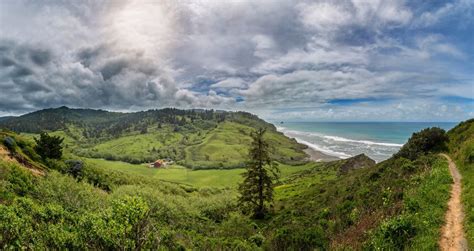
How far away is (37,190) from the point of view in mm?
30469

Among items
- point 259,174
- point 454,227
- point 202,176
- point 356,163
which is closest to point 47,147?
point 259,174

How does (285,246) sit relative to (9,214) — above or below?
below

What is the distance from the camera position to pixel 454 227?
1227 cm

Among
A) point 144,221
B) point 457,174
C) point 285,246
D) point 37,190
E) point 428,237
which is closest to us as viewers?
point 428,237

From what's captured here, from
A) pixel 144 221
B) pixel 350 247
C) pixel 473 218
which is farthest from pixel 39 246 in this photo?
pixel 473 218

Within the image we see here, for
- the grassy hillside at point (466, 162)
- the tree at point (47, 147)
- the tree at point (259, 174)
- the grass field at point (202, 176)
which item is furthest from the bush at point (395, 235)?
the grass field at point (202, 176)

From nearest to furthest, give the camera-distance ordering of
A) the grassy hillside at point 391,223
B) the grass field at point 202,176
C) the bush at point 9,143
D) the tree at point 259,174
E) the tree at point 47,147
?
the grassy hillside at point 391,223 < the tree at point 259,174 < the bush at point 9,143 < the tree at point 47,147 < the grass field at point 202,176

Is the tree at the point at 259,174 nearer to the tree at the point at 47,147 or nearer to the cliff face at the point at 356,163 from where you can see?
the tree at the point at 47,147

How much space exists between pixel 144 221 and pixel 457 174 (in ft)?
75.3

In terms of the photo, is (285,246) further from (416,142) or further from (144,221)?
(416,142)

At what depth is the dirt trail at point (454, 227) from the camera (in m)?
11.0

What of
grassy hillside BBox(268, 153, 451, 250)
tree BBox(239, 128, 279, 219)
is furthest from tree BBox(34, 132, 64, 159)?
grassy hillside BBox(268, 153, 451, 250)

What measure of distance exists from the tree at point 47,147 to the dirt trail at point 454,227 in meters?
64.0

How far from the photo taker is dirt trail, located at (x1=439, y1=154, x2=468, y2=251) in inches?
433
